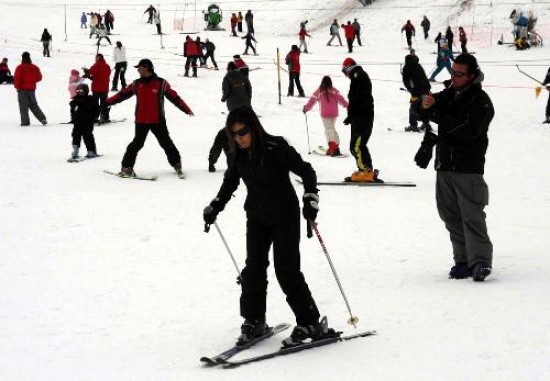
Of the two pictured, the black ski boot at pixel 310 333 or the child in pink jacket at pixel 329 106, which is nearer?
the black ski boot at pixel 310 333

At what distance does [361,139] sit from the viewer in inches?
464

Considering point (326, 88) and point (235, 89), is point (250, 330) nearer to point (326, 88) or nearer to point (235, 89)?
point (235, 89)

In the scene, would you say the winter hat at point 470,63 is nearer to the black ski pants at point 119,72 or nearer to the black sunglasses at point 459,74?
the black sunglasses at point 459,74

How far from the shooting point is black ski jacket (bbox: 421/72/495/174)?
6.41 metres

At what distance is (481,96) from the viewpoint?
6.48 metres

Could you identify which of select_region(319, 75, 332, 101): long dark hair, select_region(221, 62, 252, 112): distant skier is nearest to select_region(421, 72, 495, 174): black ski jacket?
select_region(221, 62, 252, 112): distant skier

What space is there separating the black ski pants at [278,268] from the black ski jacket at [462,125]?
1832 mm

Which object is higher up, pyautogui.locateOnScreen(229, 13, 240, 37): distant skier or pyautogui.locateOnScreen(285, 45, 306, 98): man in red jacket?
pyautogui.locateOnScreen(229, 13, 240, 37): distant skier

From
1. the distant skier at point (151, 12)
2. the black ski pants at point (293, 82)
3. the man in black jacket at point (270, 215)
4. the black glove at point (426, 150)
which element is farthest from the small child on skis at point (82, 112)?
the distant skier at point (151, 12)

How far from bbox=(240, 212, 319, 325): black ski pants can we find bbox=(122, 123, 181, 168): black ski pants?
272 inches

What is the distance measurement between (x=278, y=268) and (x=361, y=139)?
22.1 ft

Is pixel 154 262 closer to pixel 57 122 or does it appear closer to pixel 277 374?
pixel 277 374

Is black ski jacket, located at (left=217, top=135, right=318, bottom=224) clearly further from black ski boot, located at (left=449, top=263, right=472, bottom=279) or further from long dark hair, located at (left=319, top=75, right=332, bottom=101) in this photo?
long dark hair, located at (left=319, top=75, right=332, bottom=101)

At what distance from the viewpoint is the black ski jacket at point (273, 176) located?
16.9 feet
